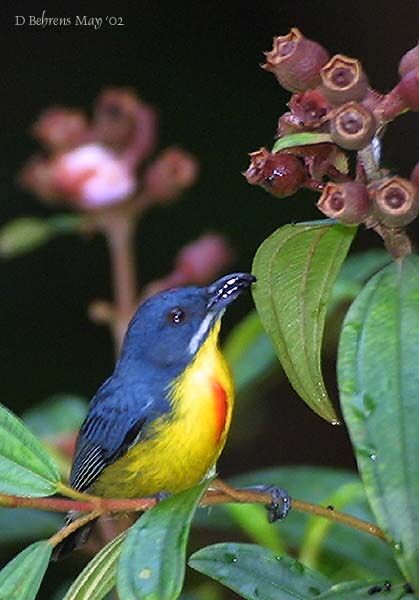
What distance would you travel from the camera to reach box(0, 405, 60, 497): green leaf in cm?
76

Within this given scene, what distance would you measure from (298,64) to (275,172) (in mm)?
67

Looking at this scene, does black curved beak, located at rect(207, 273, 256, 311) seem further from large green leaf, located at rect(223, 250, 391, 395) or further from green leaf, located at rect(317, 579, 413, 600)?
green leaf, located at rect(317, 579, 413, 600)

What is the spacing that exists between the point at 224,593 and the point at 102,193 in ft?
2.54

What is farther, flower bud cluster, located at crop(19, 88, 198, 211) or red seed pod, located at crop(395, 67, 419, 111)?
flower bud cluster, located at crop(19, 88, 198, 211)

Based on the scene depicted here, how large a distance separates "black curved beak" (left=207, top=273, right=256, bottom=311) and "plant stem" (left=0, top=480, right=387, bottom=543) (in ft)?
1.07

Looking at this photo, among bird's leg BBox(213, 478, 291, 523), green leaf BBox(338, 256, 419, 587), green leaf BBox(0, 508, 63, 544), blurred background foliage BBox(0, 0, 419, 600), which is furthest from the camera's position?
blurred background foliage BBox(0, 0, 419, 600)

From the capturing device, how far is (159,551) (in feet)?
2.32

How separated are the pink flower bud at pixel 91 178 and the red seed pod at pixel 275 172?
64 cm

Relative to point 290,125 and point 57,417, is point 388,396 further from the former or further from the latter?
point 57,417

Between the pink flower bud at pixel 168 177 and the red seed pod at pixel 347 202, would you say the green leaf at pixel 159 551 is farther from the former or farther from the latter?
the pink flower bud at pixel 168 177

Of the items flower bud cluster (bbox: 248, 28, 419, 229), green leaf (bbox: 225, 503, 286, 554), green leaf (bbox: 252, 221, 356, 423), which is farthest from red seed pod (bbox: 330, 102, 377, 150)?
green leaf (bbox: 225, 503, 286, 554)

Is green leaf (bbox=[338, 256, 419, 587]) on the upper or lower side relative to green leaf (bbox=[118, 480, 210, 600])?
upper

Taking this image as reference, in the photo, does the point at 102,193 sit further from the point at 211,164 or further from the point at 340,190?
the point at 211,164

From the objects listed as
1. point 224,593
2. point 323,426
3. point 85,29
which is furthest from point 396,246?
point 85,29
